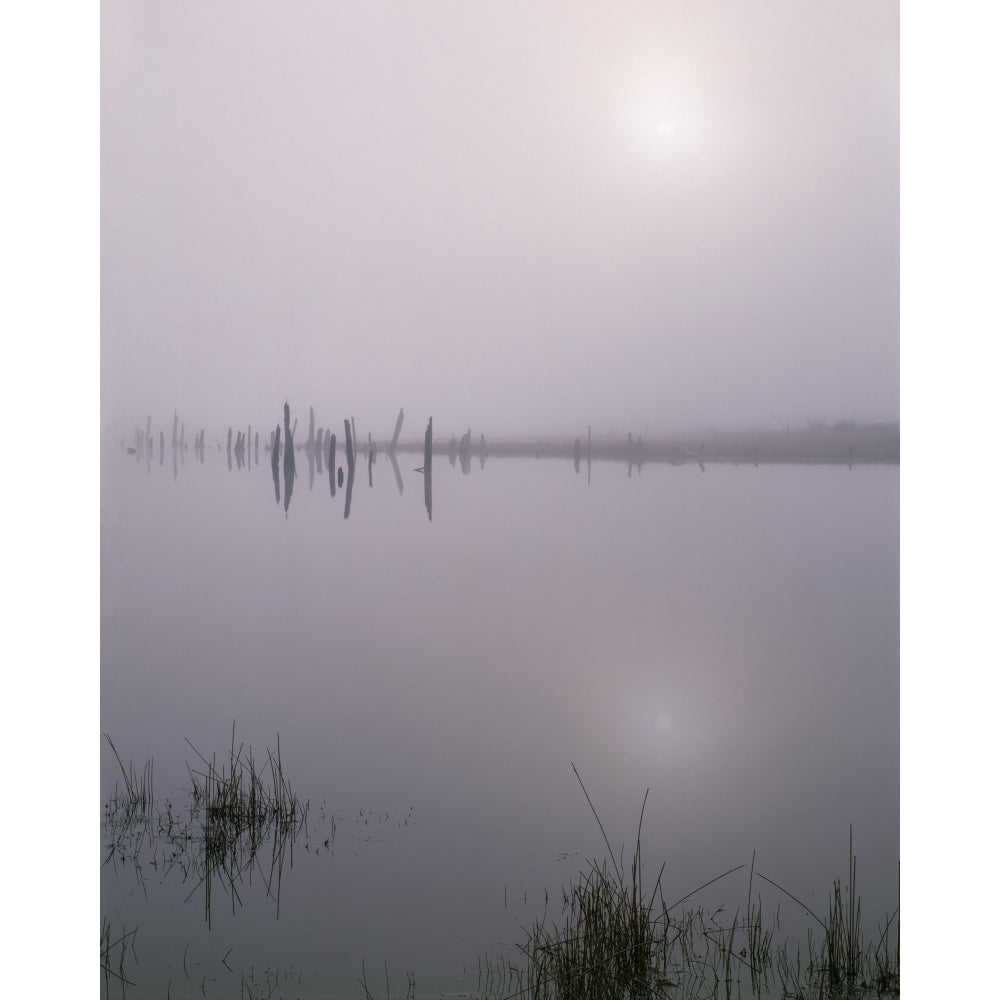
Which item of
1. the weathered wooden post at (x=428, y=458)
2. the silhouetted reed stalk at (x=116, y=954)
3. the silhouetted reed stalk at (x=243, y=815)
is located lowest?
the silhouetted reed stalk at (x=116, y=954)

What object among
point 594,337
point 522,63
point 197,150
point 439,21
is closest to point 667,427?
point 594,337

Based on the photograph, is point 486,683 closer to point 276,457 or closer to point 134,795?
point 276,457

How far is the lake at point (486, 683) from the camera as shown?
3.04 meters

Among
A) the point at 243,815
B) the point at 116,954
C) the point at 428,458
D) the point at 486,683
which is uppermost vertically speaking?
the point at 428,458

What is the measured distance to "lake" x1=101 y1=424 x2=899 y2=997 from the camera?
3045 millimetres

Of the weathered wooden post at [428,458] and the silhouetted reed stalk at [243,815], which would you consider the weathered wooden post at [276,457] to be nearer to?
the weathered wooden post at [428,458]

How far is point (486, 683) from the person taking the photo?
10.4 ft

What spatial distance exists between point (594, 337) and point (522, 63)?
0.76 meters

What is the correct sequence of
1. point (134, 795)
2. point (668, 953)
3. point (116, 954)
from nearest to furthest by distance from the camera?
point (668, 953)
point (116, 954)
point (134, 795)

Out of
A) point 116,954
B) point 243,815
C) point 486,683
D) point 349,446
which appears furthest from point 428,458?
point 116,954

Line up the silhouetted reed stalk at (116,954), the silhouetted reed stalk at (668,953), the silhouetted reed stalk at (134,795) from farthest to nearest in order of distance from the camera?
the silhouetted reed stalk at (134,795), the silhouetted reed stalk at (116,954), the silhouetted reed stalk at (668,953)

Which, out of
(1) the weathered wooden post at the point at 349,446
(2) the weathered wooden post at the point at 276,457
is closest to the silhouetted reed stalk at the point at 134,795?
(2) the weathered wooden post at the point at 276,457
